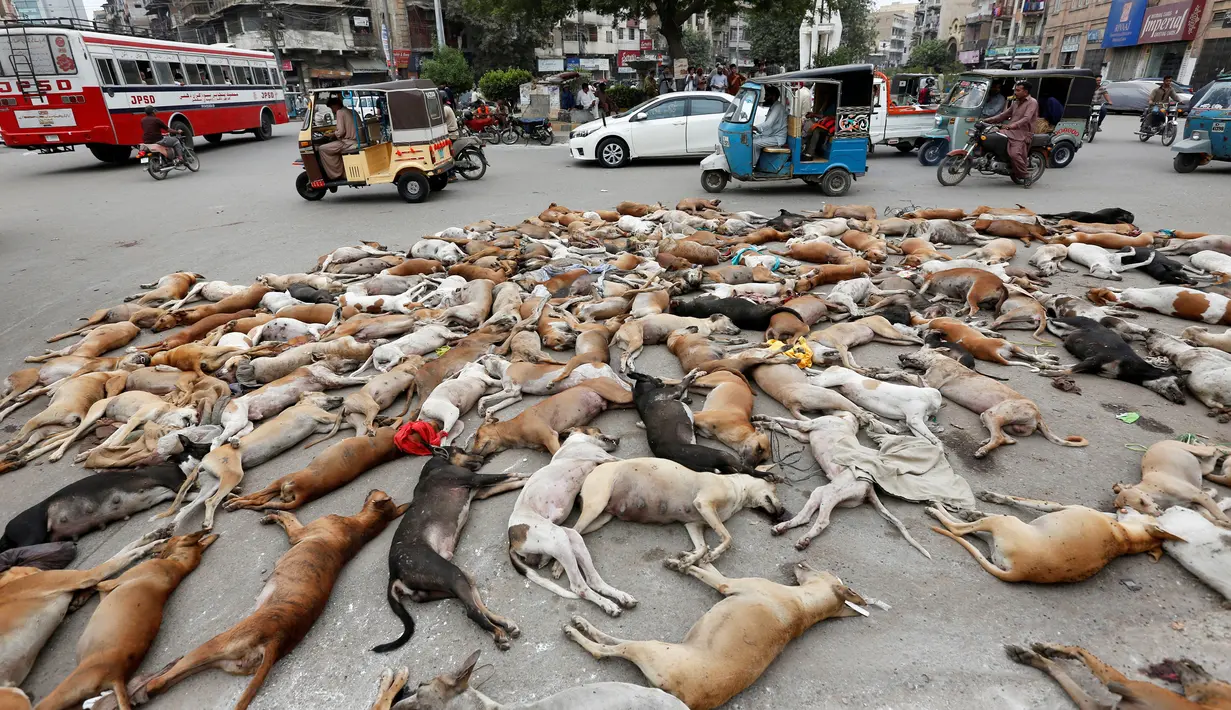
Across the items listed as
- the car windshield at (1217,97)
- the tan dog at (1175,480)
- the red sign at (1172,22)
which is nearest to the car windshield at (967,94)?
the car windshield at (1217,97)

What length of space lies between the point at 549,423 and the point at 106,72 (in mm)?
19750

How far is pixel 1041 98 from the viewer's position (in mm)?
14047

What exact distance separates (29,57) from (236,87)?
27.5 ft

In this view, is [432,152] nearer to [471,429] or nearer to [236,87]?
[471,429]

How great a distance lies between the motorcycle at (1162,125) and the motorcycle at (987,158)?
30.0 ft

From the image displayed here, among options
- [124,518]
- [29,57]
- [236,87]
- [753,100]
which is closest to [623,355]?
[124,518]

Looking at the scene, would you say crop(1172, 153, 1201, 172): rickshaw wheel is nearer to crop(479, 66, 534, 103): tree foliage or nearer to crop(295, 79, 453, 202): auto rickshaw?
crop(295, 79, 453, 202): auto rickshaw

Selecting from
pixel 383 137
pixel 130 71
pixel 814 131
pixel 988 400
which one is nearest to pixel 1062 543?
pixel 988 400

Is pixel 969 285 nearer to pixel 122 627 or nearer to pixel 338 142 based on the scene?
pixel 122 627

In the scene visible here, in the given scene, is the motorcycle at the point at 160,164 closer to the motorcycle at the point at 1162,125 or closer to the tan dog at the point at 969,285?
the tan dog at the point at 969,285

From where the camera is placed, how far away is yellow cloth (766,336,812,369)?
530 centimetres

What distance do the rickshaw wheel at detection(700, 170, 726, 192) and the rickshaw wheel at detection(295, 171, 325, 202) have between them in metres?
8.08

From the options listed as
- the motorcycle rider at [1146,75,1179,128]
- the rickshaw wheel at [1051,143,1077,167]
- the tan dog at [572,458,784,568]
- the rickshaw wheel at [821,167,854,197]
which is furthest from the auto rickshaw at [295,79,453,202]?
the motorcycle rider at [1146,75,1179,128]

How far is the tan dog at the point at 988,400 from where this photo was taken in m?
4.14
